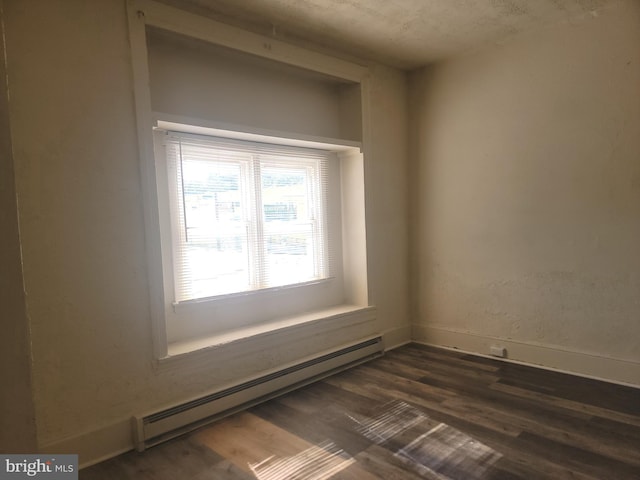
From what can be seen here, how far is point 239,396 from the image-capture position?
9.83ft

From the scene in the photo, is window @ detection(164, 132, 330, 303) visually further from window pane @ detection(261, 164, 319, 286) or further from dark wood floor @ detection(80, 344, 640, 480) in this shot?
dark wood floor @ detection(80, 344, 640, 480)

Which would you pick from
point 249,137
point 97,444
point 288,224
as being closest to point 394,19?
point 249,137

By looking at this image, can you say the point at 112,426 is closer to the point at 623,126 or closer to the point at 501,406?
the point at 501,406

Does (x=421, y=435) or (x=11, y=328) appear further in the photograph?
(x=421, y=435)

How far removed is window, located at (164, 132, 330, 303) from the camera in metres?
3.14

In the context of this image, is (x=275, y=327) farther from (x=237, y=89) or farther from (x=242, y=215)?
(x=237, y=89)

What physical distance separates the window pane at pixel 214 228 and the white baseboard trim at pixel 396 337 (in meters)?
1.68

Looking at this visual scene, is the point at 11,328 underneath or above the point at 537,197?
underneath

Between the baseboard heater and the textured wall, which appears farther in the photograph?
the baseboard heater

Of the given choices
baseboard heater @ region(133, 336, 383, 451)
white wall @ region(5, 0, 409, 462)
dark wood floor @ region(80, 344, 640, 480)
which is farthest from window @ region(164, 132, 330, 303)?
dark wood floor @ region(80, 344, 640, 480)

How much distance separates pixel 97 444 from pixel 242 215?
1937 millimetres

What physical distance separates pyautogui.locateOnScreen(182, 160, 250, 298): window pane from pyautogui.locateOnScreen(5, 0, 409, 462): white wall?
1.96 feet

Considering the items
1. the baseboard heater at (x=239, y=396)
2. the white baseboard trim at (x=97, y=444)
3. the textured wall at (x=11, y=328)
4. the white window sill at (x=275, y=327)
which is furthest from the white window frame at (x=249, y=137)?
the textured wall at (x=11, y=328)

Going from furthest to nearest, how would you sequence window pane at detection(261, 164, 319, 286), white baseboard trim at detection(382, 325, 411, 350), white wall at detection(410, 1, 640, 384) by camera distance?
white baseboard trim at detection(382, 325, 411, 350) < window pane at detection(261, 164, 319, 286) < white wall at detection(410, 1, 640, 384)
